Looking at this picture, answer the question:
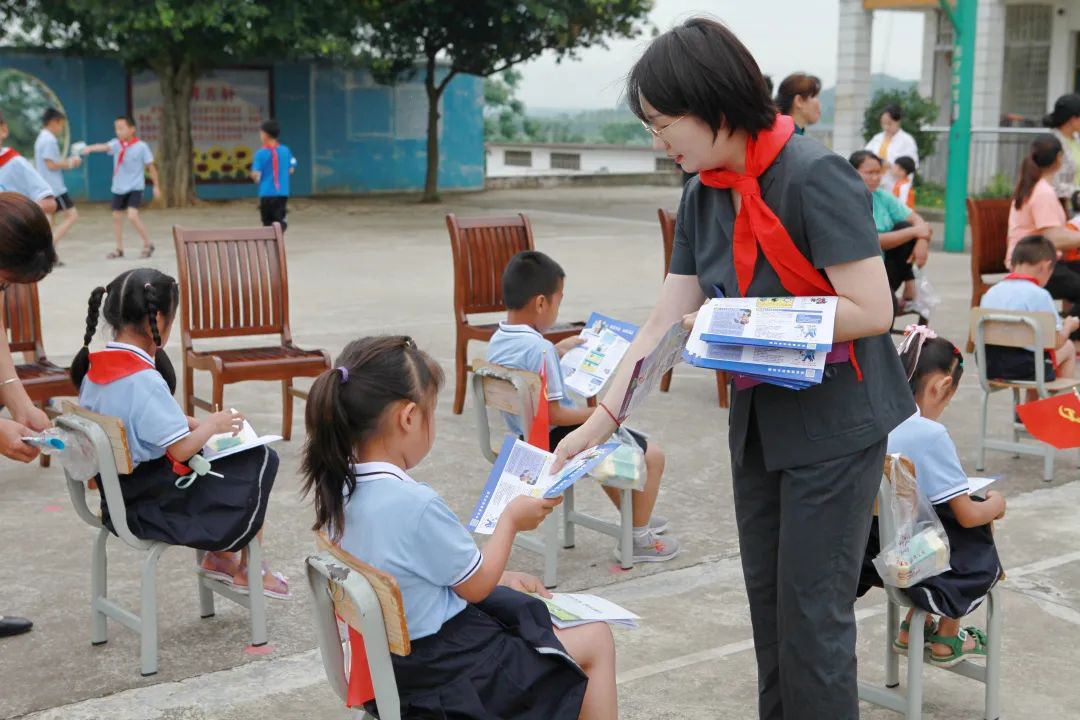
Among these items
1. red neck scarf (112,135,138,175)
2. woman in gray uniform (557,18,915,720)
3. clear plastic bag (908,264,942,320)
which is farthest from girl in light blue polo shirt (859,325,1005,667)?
red neck scarf (112,135,138,175)

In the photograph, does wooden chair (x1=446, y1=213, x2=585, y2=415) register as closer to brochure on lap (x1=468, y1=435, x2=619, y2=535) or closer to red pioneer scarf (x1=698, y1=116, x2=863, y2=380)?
brochure on lap (x1=468, y1=435, x2=619, y2=535)

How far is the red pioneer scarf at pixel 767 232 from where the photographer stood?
7.72ft

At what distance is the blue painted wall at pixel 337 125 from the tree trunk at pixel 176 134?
3.38 feet

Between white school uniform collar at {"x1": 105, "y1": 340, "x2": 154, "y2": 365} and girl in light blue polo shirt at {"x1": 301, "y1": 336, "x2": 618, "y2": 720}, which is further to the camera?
white school uniform collar at {"x1": 105, "y1": 340, "x2": 154, "y2": 365}

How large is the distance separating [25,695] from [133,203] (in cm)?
1098

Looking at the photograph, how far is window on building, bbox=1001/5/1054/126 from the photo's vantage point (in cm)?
2214

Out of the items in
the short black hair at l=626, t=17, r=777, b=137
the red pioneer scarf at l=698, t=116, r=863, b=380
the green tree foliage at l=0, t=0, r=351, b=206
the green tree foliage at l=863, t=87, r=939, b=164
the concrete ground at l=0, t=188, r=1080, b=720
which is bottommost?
the concrete ground at l=0, t=188, r=1080, b=720

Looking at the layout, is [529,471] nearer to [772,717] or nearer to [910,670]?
[772,717]

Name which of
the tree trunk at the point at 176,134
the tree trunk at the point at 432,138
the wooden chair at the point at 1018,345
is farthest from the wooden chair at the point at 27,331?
the tree trunk at the point at 432,138

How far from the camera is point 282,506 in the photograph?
517 cm

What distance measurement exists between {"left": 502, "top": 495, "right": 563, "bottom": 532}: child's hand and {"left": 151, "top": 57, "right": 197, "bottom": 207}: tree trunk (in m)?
18.5

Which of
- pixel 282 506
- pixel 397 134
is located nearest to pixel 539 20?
pixel 397 134

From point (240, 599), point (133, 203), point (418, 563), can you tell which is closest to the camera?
point (418, 563)

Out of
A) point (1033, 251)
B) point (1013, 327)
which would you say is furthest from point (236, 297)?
point (1033, 251)
